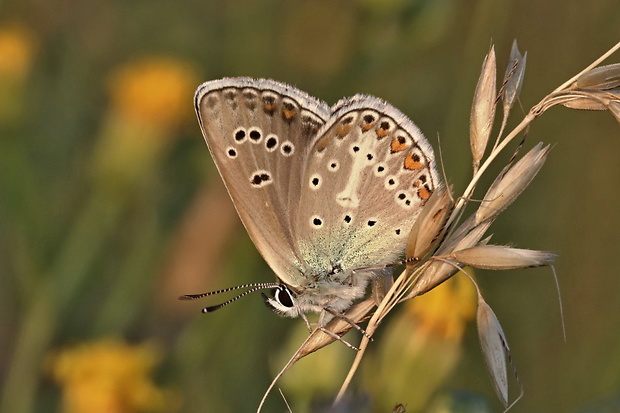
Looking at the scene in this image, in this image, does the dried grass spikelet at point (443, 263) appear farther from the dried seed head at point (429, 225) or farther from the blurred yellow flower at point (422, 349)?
the blurred yellow flower at point (422, 349)

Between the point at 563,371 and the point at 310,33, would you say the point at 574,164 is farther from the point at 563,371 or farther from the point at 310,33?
the point at 310,33

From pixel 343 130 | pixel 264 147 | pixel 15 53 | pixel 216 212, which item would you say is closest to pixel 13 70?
Answer: pixel 15 53

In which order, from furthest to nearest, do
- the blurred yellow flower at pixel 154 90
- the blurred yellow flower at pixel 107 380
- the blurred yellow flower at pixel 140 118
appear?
the blurred yellow flower at pixel 154 90, the blurred yellow flower at pixel 140 118, the blurred yellow flower at pixel 107 380

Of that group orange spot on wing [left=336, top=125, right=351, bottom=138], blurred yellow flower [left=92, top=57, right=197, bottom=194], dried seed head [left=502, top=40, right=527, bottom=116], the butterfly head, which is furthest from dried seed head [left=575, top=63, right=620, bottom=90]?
blurred yellow flower [left=92, top=57, right=197, bottom=194]

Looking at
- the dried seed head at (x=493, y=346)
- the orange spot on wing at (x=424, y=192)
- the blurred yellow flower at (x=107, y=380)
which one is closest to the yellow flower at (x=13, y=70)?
the blurred yellow flower at (x=107, y=380)

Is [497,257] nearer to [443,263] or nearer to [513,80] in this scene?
[443,263]

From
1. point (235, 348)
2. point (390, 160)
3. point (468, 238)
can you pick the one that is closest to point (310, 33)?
point (235, 348)
